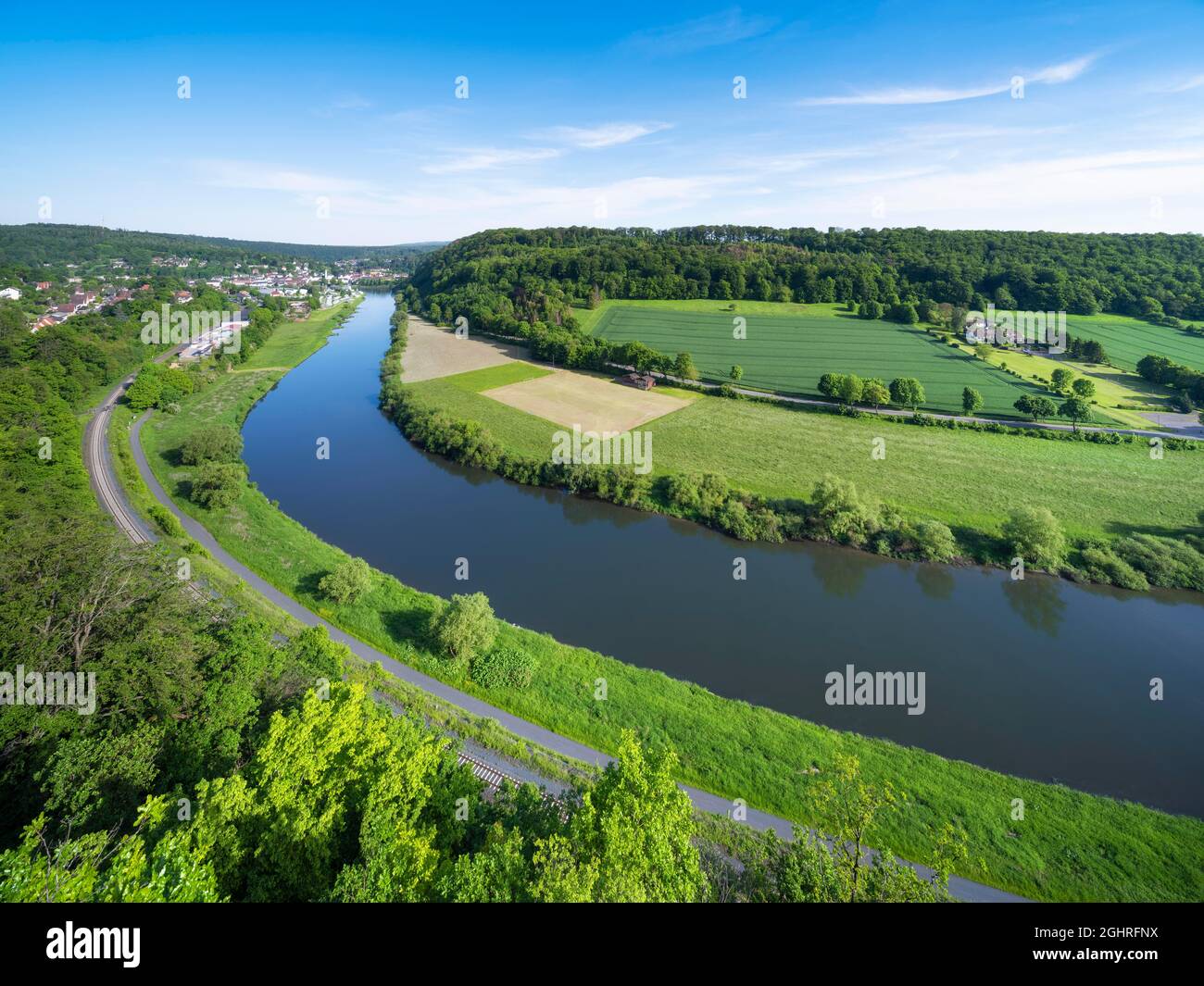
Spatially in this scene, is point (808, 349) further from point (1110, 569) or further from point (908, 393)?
point (1110, 569)

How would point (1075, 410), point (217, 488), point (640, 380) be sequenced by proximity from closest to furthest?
1. point (217, 488)
2. point (1075, 410)
3. point (640, 380)

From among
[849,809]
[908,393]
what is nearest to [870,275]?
[908,393]

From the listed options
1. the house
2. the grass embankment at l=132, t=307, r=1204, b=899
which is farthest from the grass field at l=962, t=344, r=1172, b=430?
the grass embankment at l=132, t=307, r=1204, b=899

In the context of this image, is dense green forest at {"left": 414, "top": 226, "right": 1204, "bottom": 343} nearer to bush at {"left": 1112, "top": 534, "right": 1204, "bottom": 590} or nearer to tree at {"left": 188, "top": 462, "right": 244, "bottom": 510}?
tree at {"left": 188, "top": 462, "right": 244, "bottom": 510}

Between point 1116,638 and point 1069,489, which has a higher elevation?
point 1069,489

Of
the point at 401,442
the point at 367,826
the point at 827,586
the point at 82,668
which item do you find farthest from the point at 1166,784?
the point at 401,442
